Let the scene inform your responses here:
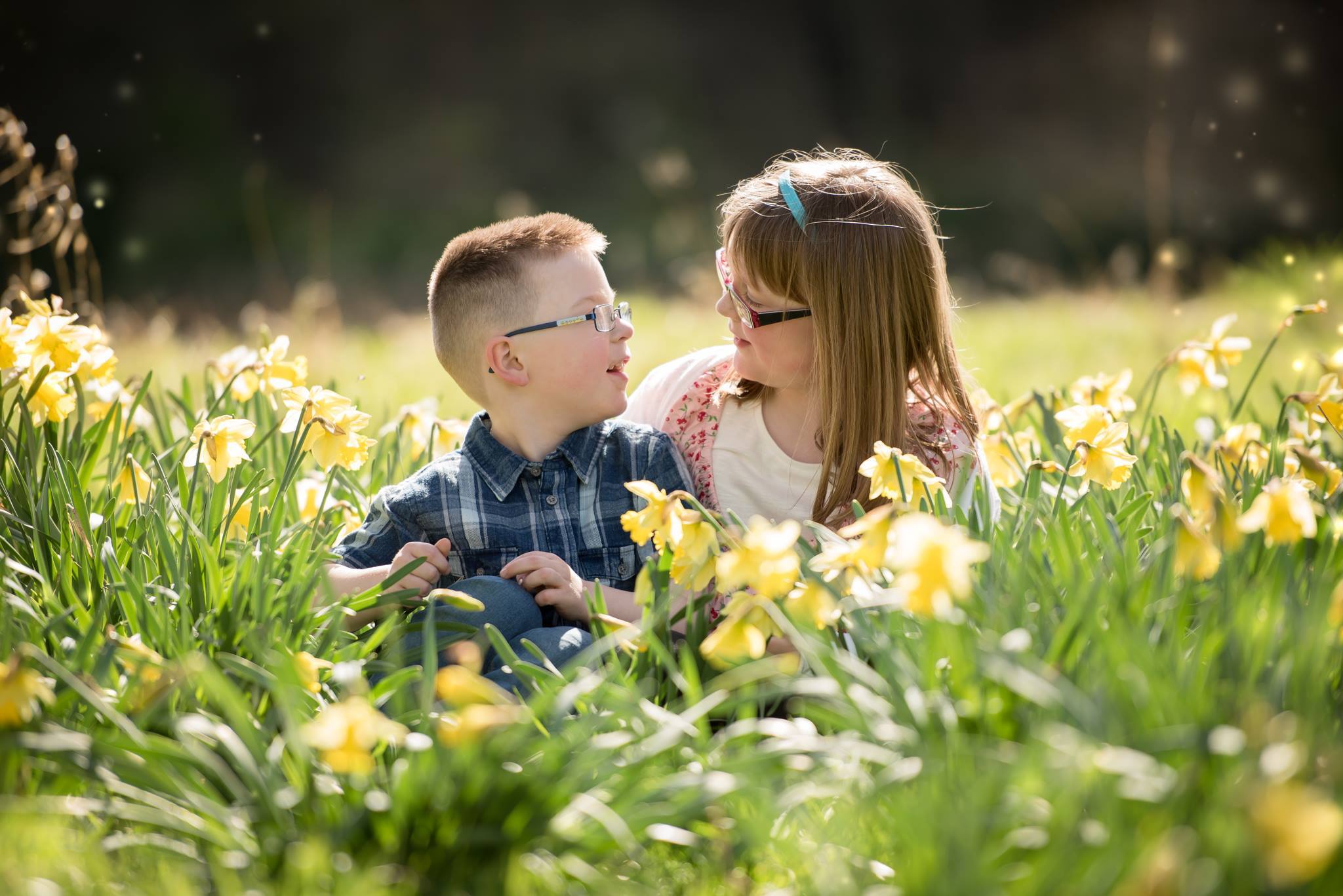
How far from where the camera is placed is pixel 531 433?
7.04 ft

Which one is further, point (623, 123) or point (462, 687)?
point (623, 123)

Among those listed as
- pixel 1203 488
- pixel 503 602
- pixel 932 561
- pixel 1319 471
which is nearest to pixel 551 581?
pixel 503 602

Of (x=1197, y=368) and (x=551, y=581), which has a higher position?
(x=1197, y=368)

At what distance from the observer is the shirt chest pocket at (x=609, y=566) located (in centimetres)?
210

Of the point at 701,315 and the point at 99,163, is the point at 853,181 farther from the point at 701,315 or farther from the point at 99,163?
the point at 99,163

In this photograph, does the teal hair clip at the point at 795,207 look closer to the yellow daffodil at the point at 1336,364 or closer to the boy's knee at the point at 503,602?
the boy's knee at the point at 503,602

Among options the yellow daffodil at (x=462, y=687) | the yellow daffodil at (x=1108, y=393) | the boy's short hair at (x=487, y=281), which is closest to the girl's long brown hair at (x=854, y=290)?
the boy's short hair at (x=487, y=281)

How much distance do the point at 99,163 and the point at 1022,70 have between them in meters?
8.34

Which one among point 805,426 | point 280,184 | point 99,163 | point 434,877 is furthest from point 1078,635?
point 280,184

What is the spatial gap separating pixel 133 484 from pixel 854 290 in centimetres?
136

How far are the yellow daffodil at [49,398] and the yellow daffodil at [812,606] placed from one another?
1.37 metres

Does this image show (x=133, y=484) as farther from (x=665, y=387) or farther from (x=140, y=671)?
(x=665, y=387)

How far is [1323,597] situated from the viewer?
4.31ft

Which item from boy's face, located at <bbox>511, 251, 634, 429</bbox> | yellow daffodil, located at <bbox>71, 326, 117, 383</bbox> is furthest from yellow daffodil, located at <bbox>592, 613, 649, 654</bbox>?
yellow daffodil, located at <bbox>71, 326, 117, 383</bbox>
